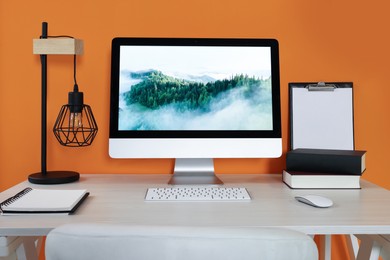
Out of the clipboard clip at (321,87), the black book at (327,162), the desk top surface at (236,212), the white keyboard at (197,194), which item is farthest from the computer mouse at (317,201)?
the clipboard clip at (321,87)

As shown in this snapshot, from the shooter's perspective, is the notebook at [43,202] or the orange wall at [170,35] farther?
the orange wall at [170,35]

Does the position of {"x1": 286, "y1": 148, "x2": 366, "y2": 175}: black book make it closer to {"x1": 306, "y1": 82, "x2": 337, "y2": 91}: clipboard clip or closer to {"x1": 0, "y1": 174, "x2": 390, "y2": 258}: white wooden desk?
{"x1": 0, "y1": 174, "x2": 390, "y2": 258}: white wooden desk

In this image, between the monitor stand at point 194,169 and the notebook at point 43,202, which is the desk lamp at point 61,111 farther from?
the monitor stand at point 194,169

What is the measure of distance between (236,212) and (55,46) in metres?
1.00

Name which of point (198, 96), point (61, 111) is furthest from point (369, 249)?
point (61, 111)

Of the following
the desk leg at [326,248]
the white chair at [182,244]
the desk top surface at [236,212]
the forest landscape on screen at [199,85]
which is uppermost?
the forest landscape on screen at [199,85]

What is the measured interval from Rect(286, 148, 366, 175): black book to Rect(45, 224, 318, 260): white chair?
36.5 inches

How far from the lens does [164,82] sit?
161 centimetres

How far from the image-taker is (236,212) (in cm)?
119

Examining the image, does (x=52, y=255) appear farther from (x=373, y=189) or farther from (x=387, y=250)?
(x=373, y=189)

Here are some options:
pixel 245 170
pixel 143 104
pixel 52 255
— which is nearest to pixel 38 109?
pixel 143 104

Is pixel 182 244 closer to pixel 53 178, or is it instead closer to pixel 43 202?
pixel 43 202

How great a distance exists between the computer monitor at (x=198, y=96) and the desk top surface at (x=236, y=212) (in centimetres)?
18

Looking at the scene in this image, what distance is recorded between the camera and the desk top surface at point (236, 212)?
3.49ft
